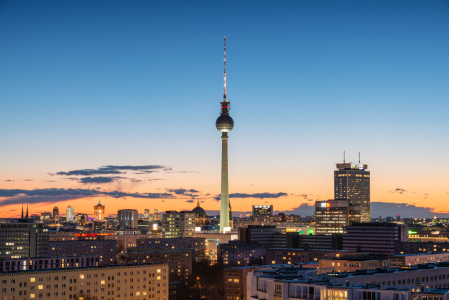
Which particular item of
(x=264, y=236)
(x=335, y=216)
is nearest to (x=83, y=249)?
(x=264, y=236)

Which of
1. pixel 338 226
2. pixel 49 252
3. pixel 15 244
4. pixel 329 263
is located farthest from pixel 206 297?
pixel 338 226

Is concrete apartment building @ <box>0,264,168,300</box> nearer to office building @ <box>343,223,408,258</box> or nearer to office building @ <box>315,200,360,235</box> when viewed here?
office building @ <box>343,223,408,258</box>

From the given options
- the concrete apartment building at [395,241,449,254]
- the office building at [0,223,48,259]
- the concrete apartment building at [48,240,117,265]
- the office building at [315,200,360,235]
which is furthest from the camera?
the office building at [315,200,360,235]

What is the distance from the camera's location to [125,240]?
197 meters

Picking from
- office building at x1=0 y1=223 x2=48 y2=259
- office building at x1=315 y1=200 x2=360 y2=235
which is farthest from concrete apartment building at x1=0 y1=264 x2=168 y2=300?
office building at x1=315 y1=200 x2=360 y2=235

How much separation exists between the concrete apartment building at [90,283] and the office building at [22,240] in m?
68.1

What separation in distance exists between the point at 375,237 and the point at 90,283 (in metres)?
99.2

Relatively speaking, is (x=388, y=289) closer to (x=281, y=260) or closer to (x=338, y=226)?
(x=281, y=260)

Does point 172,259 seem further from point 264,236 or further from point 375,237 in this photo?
point 264,236

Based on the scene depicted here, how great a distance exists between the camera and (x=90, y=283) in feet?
239

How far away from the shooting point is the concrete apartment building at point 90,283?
222ft

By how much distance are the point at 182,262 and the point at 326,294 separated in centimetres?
9663

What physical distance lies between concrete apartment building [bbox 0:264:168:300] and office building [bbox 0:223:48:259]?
223 feet

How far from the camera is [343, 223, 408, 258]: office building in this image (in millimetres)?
152500
